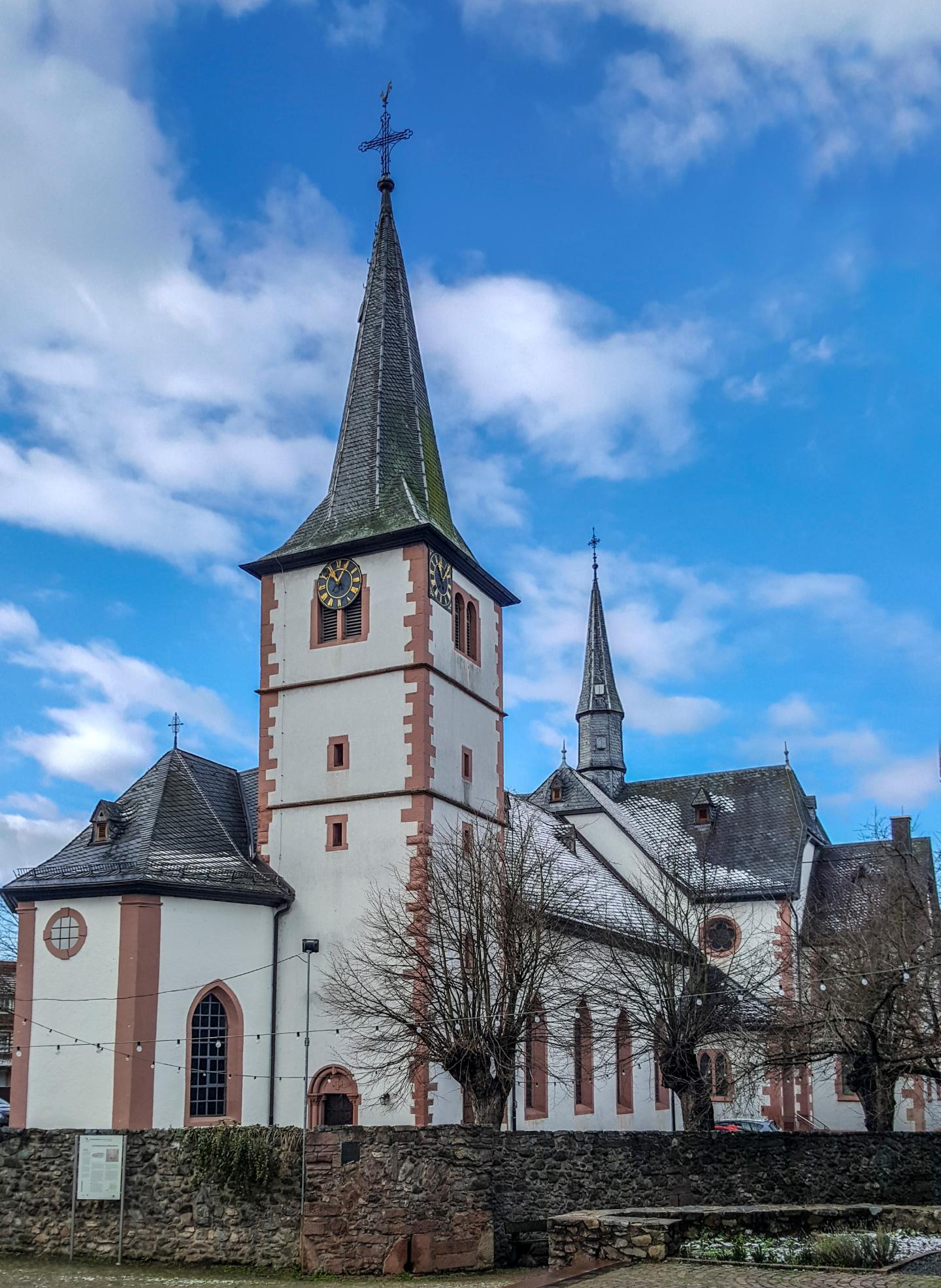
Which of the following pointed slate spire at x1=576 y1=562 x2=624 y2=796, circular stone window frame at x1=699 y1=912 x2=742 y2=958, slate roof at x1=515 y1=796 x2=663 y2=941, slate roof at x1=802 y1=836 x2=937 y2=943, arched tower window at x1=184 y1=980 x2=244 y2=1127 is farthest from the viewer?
pointed slate spire at x1=576 y1=562 x2=624 y2=796

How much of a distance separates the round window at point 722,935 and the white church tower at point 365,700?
16118 mm

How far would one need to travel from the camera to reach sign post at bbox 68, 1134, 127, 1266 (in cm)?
1894

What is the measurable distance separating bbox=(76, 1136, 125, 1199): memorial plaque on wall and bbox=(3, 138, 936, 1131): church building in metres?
7.82

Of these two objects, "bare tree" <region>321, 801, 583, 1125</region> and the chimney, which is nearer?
"bare tree" <region>321, 801, 583, 1125</region>

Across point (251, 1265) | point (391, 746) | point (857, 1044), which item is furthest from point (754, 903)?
point (251, 1265)

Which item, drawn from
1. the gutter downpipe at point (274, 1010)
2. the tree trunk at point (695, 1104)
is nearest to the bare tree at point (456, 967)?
the gutter downpipe at point (274, 1010)

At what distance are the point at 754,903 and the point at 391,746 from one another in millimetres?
21258

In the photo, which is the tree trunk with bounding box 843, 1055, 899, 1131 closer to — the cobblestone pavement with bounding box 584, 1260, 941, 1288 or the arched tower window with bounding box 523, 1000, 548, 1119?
the arched tower window with bounding box 523, 1000, 548, 1119

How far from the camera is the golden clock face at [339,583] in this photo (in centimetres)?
3322

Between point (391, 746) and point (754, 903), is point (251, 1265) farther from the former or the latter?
point (754, 903)

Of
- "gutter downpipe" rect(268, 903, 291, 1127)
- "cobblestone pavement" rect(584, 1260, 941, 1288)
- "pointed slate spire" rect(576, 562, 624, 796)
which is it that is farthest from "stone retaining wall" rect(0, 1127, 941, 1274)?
"pointed slate spire" rect(576, 562, 624, 796)

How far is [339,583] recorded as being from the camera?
3347cm

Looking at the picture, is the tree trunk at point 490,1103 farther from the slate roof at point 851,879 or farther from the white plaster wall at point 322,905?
the slate roof at point 851,879

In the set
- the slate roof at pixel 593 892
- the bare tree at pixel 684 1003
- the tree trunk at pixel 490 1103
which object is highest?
the slate roof at pixel 593 892
